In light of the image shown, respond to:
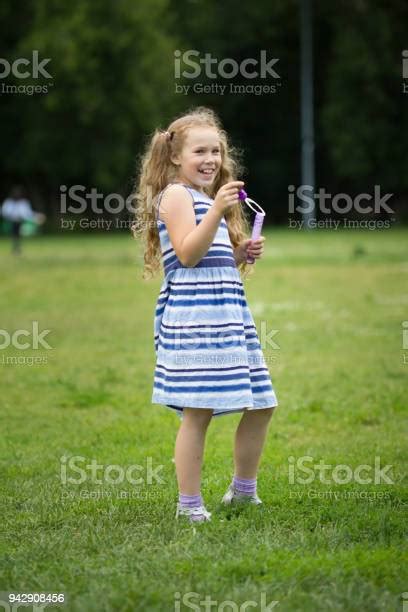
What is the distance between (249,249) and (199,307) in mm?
478

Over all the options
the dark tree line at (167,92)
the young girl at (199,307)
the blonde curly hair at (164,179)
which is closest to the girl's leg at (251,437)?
the young girl at (199,307)

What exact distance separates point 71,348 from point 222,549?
6891mm

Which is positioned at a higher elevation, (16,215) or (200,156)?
(16,215)

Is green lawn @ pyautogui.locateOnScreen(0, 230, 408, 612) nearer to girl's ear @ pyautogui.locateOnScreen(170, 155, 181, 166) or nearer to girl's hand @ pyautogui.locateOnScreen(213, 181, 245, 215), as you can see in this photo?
girl's hand @ pyautogui.locateOnScreen(213, 181, 245, 215)

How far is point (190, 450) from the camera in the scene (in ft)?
16.0

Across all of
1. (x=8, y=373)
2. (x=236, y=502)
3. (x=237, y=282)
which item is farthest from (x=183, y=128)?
(x=8, y=373)

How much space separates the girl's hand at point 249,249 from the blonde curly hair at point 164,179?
1.9 inches

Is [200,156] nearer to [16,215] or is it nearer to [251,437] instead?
[251,437]

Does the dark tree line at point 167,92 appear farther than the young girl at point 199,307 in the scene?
Yes

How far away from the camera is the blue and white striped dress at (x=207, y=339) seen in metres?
4.73

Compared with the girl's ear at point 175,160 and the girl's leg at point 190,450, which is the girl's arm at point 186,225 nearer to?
the girl's ear at point 175,160

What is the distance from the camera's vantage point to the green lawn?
4.00 meters

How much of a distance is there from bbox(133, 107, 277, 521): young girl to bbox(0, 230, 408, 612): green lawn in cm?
31

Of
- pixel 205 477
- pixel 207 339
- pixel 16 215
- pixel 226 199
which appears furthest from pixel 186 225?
pixel 16 215
